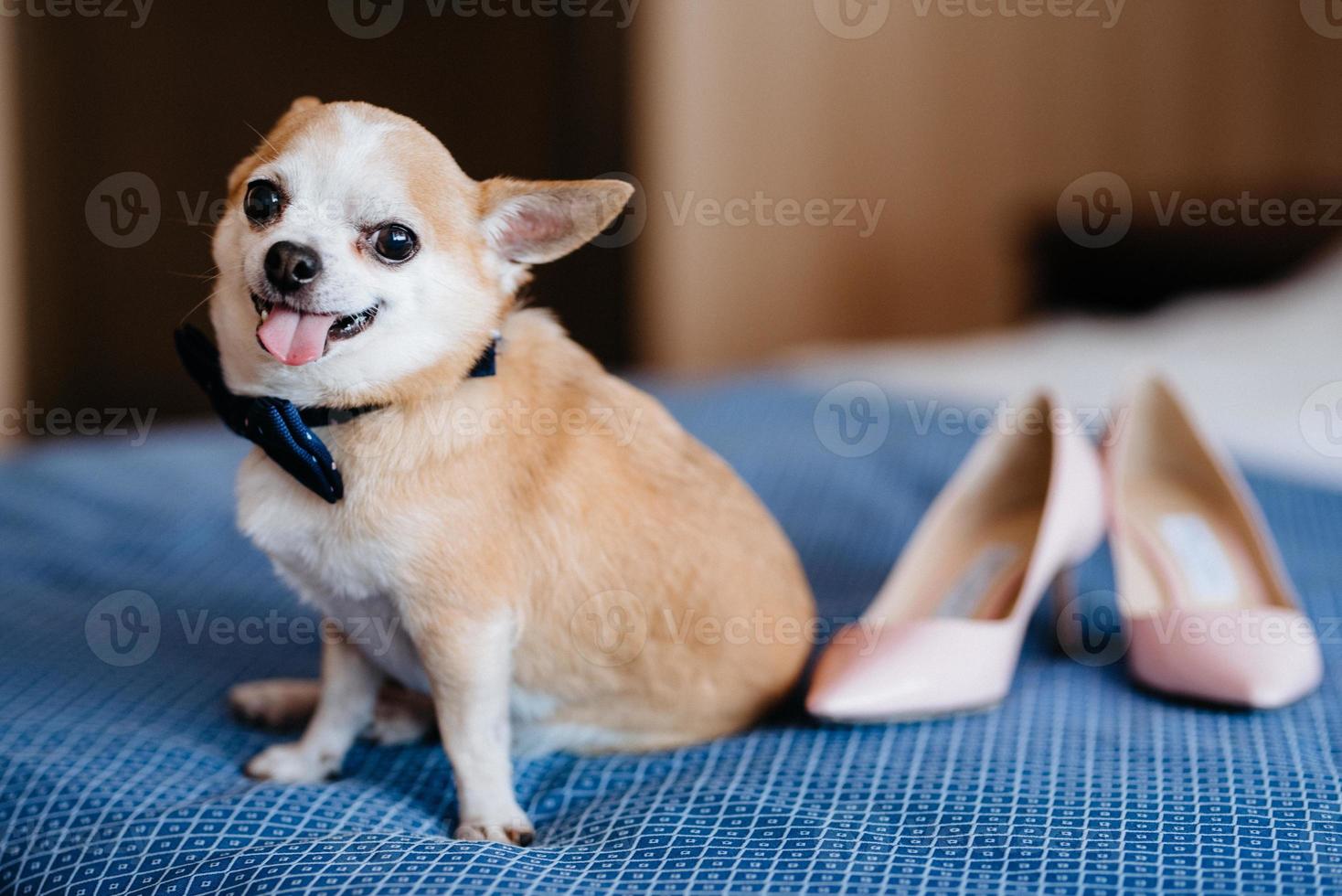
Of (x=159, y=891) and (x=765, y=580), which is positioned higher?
(x=765, y=580)

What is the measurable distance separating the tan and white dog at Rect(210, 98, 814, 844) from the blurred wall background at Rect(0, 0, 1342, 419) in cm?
268

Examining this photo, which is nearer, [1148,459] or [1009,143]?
[1148,459]

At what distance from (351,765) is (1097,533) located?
38.6 inches

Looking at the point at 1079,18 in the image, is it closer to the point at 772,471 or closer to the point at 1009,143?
the point at 1009,143

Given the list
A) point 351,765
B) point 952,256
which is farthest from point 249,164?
point 952,256

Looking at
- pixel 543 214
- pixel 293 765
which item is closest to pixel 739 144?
pixel 543 214

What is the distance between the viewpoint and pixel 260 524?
3.71 feet

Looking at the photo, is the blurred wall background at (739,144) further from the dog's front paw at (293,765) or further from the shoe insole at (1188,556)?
the dog's front paw at (293,765)

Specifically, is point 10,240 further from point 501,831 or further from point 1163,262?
point 1163,262

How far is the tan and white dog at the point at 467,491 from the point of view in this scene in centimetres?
104

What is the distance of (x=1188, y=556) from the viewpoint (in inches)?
65.9

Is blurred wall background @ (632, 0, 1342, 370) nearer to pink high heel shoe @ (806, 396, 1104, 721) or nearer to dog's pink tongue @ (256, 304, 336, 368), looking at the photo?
pink high heel shoe @ (806, 396, 1104, 721)

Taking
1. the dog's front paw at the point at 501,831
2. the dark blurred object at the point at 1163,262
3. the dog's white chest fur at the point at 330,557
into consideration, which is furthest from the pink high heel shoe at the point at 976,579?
the dark blurred object at the point at 1163,262

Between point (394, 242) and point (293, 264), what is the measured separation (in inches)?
3.5
